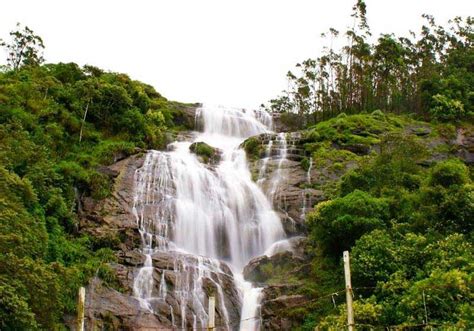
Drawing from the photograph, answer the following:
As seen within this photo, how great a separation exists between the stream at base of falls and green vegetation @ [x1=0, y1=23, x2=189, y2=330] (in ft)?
6.25

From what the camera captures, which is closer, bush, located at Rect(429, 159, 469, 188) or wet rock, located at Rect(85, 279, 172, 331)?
wet rock, located at Rect(85, 279, 172, 331)

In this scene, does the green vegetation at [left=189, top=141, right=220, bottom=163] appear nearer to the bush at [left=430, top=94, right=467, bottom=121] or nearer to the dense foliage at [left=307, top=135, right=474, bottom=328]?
the dense foliage at [left=307, top=135, right=474, bottom=328]

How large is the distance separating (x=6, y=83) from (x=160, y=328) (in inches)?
772

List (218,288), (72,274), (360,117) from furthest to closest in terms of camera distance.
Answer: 1. (360,117)
2. (218,288)
3. (72,274)

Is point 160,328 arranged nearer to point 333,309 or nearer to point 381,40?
point 333,309

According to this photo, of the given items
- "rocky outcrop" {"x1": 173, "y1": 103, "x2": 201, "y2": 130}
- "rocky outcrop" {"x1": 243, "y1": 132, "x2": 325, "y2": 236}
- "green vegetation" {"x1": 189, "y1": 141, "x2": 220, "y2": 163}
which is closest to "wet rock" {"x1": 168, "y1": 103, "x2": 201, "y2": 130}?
"rocky outcrop" {"x1": 173, "y1": 103, "x2": 201, "y2": 130}

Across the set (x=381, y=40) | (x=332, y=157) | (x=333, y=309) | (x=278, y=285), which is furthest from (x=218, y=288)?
(x=381, y=40)

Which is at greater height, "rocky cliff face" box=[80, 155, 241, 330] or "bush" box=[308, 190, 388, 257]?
"bush" box=[308, 190, 388, 257]

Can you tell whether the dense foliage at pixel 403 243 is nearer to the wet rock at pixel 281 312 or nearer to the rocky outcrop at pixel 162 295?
the wet rock at pixel 281 312

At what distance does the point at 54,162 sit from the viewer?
2617cm

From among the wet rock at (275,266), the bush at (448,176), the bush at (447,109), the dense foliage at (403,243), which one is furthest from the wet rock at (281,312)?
the bush at (447,109)

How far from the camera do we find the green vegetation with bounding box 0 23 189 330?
15.9 meters

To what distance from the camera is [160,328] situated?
18.8m

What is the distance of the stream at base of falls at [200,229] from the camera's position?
2036 centimetres
